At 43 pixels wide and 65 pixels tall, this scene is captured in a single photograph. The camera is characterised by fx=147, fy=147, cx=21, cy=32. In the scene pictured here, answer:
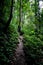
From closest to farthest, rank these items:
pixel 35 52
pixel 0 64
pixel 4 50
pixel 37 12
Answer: pixel 0 64 < pixel 4 50 < pixel 35 52 < pixel 37 12

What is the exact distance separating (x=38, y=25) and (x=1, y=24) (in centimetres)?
1258

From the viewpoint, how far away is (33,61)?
11.0m

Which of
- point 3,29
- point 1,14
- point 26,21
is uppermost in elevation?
point 1,14

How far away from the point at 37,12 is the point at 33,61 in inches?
632

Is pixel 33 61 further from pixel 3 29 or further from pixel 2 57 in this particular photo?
pixel 3 29

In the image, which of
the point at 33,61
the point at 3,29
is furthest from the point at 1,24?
the point at 33,61

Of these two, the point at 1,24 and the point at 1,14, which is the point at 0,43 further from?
the point at 1,14

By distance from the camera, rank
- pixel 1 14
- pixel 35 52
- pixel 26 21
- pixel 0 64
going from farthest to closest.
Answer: pixel 26 21 < pixel 1 14 < pixel 35 52 < pixel 0 64

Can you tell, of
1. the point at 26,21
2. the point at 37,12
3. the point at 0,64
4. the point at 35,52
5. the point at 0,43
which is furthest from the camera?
the point at 26,21

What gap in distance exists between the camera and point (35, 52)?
40.4 feet

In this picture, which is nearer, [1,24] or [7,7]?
[1,24]

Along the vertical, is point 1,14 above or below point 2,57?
above

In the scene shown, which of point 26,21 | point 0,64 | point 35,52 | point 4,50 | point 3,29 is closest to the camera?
point 0,64

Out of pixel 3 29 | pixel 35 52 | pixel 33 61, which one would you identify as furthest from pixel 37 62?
pixel 3 29
